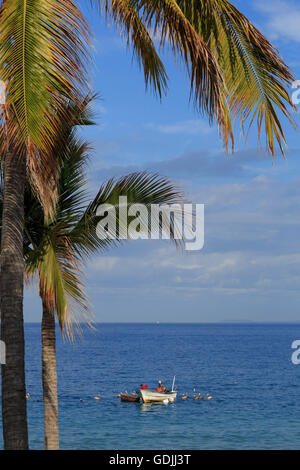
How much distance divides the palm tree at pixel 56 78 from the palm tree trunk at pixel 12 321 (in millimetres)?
12

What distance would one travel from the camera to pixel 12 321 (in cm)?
690

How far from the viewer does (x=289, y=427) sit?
41812 mm

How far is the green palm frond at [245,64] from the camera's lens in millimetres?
7234

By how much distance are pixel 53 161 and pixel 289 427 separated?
40.0m

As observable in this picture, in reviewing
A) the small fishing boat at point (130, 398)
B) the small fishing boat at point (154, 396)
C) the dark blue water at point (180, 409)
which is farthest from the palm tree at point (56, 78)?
the small fishing boat at point (130, 398)

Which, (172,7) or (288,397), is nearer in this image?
(172,7)

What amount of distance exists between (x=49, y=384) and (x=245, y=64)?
719 cm

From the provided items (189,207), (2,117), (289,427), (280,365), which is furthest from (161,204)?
(280,365)

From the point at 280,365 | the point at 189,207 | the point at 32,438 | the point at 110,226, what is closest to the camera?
the point at 189,207

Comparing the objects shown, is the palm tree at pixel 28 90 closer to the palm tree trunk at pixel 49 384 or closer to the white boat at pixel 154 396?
the palm tree trunk at pixel 49 384

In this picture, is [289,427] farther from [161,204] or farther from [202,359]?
[202,359]

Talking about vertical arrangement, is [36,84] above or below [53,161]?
above

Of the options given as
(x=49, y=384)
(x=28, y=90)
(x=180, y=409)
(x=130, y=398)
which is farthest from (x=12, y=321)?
(x=130, y=398)

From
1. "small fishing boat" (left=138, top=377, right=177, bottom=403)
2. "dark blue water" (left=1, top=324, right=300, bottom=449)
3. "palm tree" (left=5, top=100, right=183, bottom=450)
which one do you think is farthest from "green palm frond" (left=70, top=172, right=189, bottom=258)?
"small fishing boat" (left=138, top=377, right=177, bottom=403)
